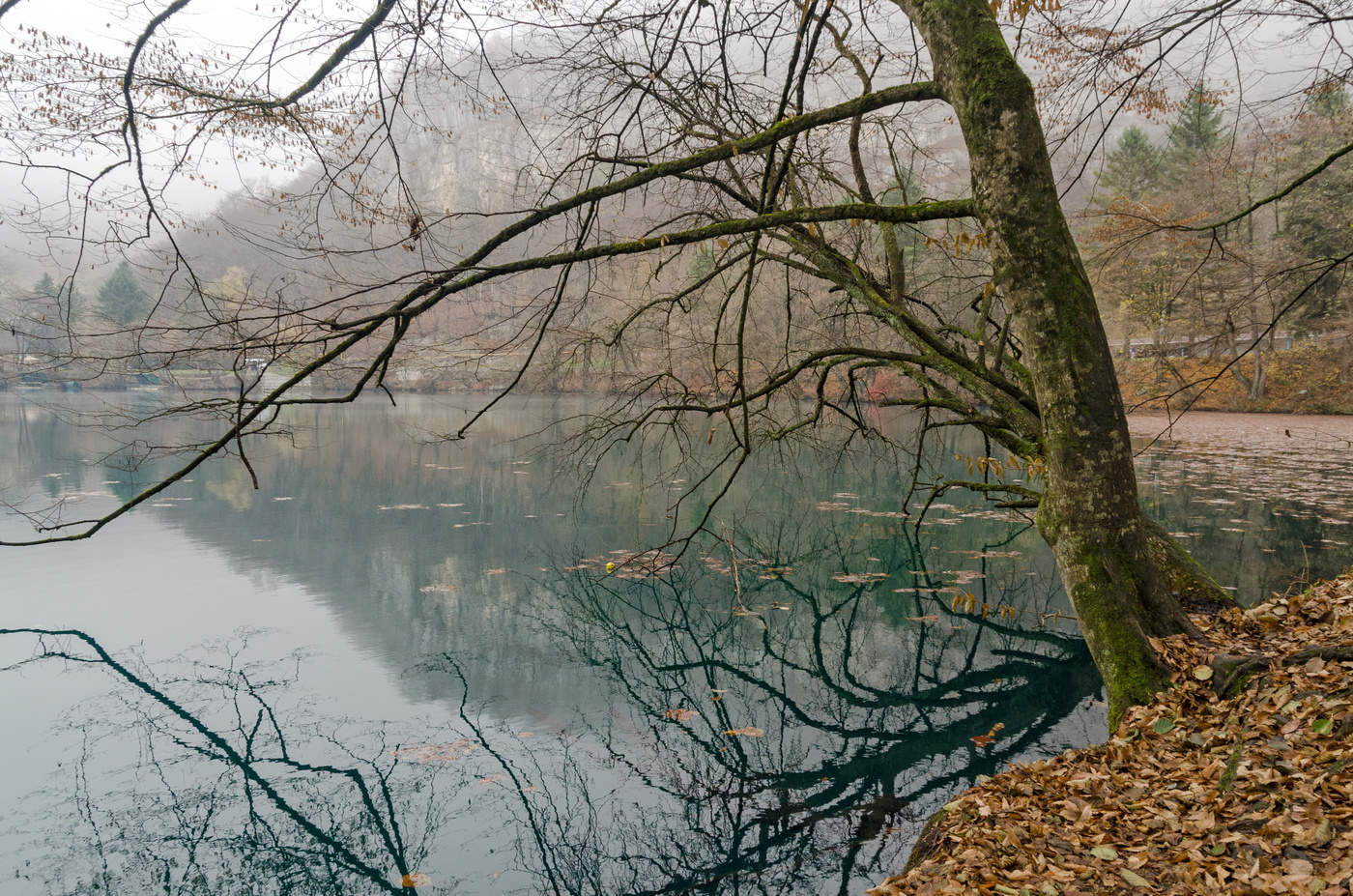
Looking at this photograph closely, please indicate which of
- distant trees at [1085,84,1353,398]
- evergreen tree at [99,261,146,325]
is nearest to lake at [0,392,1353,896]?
distant trees at [1085,84,1353,398]

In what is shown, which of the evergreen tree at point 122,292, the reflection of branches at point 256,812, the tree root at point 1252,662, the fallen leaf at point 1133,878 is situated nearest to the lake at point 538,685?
the reflection of branches at point 256,812

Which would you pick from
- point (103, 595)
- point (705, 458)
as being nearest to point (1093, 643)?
point (103, 595)

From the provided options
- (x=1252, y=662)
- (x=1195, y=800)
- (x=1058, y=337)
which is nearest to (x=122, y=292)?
(x=1058, y=337)

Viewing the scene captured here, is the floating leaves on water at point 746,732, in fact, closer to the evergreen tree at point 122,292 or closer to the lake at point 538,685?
the lake at point 538,685

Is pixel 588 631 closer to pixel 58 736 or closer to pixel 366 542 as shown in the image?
pixel 58 736

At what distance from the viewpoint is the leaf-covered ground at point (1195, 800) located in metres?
2.64

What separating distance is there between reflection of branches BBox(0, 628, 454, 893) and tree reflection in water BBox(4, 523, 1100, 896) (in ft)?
0.06

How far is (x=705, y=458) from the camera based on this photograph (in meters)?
20.3

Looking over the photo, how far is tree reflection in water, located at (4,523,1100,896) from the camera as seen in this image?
15.8ft

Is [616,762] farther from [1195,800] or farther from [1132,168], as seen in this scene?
[1132,168]

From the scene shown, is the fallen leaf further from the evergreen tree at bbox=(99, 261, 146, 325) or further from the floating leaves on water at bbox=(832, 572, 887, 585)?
the evergreen tree at bbox=(99, 261, 146, 325)

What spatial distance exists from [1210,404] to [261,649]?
36740 mm

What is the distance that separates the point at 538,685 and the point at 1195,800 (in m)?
5.76

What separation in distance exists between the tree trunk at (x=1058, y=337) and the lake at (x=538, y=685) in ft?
6.66
